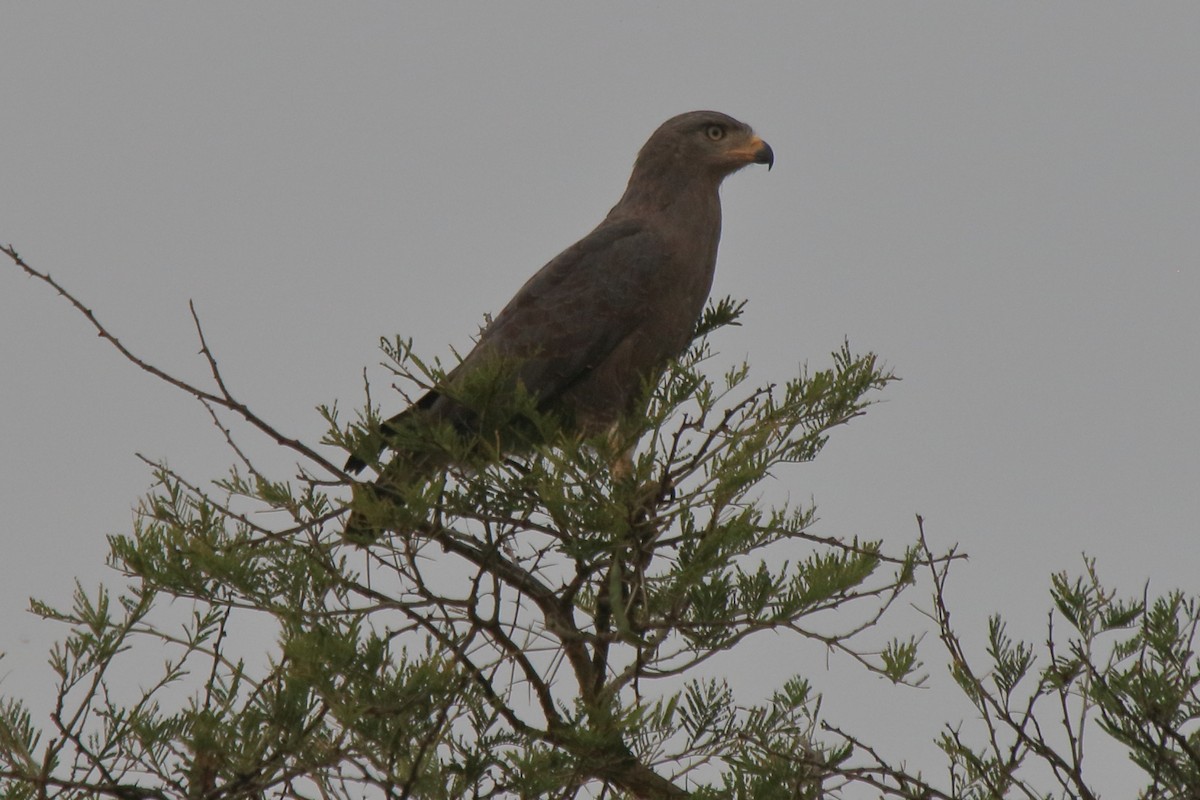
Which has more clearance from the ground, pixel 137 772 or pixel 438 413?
pixel 438 413

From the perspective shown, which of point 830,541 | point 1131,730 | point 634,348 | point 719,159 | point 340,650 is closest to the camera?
point 340,650

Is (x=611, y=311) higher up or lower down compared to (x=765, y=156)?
lower down

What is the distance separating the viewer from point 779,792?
375 centimetres

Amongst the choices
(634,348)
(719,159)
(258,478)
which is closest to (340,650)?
(258,478)

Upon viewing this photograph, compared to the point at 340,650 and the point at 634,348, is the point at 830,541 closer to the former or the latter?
the point at 340,650

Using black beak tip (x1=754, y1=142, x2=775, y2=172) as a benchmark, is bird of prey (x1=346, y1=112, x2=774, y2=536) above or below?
below

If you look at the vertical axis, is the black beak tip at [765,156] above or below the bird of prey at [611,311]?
above

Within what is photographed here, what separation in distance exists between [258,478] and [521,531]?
2.54ft

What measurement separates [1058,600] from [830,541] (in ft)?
2.13

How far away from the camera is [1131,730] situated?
3.68m

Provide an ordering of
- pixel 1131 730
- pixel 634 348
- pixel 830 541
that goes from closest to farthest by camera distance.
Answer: pixel 1131 730
pixel 830 541
pixel 634 348

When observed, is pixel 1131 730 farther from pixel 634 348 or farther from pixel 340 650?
pixel 634 348

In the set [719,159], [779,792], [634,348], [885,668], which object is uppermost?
[719,159]

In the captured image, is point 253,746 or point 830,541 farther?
point 830,541
